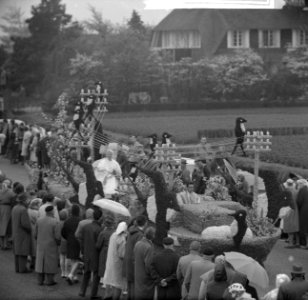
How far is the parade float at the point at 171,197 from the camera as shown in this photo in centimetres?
977

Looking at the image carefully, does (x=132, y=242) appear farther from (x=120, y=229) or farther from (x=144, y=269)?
(x=144, y=269)

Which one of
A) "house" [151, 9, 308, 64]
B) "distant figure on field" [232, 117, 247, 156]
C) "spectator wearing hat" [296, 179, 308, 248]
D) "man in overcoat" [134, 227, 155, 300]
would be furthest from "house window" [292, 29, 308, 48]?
"distant figure on field" [232, 117, 247, 156]

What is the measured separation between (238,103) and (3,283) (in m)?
12.2

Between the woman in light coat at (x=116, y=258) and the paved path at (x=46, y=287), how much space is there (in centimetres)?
74

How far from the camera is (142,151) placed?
49.5ft

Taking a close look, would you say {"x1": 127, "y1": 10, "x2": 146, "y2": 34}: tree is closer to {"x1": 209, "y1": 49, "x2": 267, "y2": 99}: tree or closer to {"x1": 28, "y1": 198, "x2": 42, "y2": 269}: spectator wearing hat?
{"x1": 28, "y1": 198, "x2": 42, "y2": 269}: spectator wearing hat

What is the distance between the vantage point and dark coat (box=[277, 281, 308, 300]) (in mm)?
6391

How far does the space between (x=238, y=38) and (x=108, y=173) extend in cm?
302

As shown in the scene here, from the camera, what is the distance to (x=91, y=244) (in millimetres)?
9219

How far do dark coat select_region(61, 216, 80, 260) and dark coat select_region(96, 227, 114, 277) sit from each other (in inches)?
28.4

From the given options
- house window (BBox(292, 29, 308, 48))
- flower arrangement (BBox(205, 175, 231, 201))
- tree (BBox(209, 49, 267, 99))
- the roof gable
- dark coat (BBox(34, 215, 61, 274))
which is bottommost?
dark coat (BBox(34, 215, 61, 274))

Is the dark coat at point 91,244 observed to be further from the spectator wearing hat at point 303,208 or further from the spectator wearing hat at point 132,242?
the spectator wearing hat at point 303,208

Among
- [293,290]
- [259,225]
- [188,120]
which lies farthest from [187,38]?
[188,120]

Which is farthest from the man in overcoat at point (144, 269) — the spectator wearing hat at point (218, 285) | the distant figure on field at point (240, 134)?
the distant figure on field at point (240, 134)
